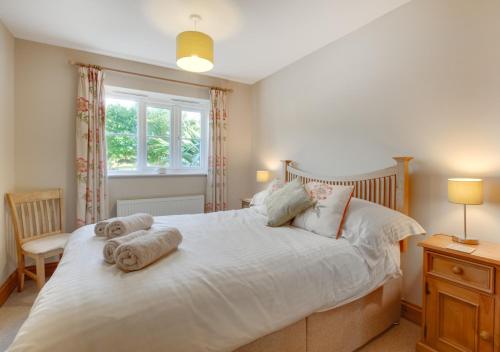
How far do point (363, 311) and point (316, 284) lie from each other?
564mm

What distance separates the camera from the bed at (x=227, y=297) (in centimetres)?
90

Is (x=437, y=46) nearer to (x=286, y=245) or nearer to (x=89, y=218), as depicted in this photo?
(x=286, y=245)

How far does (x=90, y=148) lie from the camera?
295 centimetres

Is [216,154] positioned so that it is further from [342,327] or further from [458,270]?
[458,270]

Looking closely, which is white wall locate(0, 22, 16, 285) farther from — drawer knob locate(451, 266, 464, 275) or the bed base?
drawer knob locate(451, 266, 464, 275)

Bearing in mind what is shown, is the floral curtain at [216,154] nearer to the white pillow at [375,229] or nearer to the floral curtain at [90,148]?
the floral curtain at [90,148]

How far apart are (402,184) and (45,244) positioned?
3260 mm

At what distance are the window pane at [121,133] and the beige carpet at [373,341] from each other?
166 cm

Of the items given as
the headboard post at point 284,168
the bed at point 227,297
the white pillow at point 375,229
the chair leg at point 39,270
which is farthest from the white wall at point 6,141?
the white pillow at point 375,229

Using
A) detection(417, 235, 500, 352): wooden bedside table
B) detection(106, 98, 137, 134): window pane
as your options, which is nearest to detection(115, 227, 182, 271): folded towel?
detection(417, 235, 500, 352): wooden bedside table

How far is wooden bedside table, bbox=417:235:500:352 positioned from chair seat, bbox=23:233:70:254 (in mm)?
3057

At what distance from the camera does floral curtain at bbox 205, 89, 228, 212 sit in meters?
3.74

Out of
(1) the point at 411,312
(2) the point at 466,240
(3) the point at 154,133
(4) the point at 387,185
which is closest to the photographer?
(2) the point at 466,240

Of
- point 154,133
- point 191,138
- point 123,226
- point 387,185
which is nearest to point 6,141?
point 154,133
